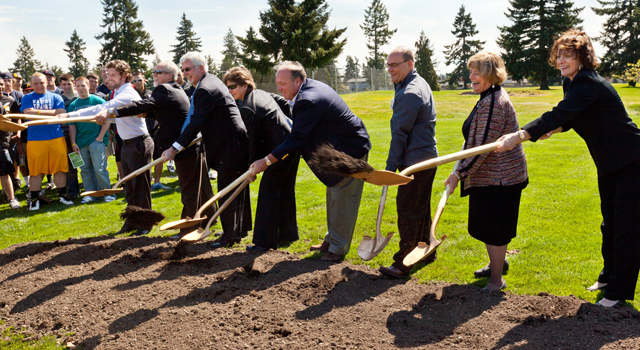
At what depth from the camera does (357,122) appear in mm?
4918

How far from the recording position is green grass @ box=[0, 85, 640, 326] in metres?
4.46

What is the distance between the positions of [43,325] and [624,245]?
189 inches

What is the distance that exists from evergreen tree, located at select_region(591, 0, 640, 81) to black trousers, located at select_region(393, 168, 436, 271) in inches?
2070

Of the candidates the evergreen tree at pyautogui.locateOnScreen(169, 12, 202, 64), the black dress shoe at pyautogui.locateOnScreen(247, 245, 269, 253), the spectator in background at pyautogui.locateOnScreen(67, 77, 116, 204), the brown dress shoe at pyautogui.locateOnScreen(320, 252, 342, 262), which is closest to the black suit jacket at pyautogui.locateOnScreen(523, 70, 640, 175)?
the brown dress shoe at pyautogui.locateOnScreen(320, 252, 342, 262)

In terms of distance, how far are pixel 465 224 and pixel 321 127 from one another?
2.78 metres

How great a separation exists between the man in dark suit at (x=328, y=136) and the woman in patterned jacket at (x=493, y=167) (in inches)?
51.9

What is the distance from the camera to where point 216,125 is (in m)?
5.65

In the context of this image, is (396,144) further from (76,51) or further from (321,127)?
(76,51)

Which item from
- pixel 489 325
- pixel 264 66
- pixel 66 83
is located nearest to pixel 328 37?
pixel 264 66

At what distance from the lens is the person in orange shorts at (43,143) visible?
8.12 metres

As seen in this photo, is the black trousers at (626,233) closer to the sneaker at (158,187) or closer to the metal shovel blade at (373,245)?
the metal shovel blade at (373,245)

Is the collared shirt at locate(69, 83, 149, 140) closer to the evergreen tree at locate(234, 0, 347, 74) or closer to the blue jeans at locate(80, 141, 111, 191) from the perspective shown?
the blue jeans at locate(80, 141, 111, 191)

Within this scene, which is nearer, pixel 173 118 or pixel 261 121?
pixel 261 121

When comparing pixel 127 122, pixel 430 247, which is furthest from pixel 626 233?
pixel 127 122
